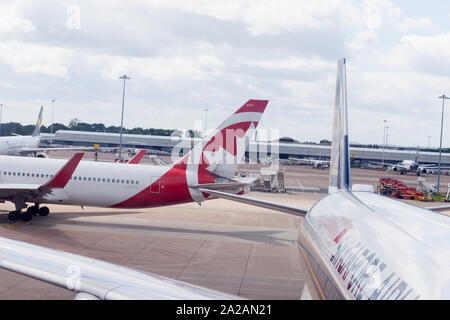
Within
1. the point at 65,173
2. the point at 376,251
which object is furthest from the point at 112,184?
the point at 376,251

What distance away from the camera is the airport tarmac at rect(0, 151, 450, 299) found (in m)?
15.0

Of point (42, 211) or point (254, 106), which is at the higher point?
point (254, 106)

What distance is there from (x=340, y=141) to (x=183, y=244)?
910cm

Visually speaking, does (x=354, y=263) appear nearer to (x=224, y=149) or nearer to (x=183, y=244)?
(x=183, y=244)

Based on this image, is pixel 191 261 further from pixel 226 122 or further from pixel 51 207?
pixel 51 207

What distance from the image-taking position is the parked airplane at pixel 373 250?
5195mm

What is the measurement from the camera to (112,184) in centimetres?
2462

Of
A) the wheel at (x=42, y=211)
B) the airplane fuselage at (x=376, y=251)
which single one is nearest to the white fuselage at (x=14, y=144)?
the wheel at (x=42, y=211)

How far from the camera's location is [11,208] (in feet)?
95.8

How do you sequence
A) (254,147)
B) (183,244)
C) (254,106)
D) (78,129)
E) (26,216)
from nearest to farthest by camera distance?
(183,244)
(254,106)
(26,216)
(254,147)
(78,129)

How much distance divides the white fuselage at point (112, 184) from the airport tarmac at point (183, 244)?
125 centimetres

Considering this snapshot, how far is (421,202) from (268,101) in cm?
2920

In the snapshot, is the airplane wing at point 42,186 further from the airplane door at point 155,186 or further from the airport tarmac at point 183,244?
the airplane door at point 155,186
